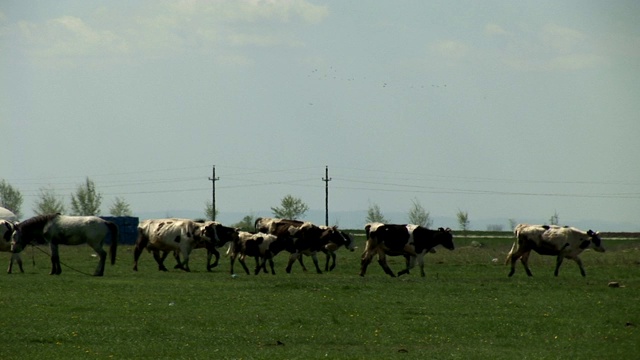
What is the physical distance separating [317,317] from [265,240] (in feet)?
63.1

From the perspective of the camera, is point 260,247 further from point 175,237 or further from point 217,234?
point 175,237

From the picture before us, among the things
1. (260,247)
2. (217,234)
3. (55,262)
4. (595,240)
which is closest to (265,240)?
(260,247)

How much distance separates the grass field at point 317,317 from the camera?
19141mm

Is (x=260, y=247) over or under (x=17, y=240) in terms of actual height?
under

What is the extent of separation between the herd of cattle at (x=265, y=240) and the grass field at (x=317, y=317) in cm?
267

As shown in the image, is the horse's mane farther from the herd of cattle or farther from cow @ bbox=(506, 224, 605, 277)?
cow @ bbox=(506, 224, 605, 277)

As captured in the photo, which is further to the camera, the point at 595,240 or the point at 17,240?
the point at 595,240

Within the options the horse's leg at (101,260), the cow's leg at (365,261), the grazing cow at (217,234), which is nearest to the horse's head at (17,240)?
the horse's leg at (101,260)

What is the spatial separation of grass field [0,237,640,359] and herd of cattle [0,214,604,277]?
2.67m

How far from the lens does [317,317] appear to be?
24203 mm

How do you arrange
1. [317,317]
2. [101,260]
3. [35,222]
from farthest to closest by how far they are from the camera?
[35,222] < [101,260] < [317,317]

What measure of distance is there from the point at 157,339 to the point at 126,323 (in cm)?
250

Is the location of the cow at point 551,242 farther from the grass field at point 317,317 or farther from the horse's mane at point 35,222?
the horse's mane at point 35,222

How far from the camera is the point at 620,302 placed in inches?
1105
